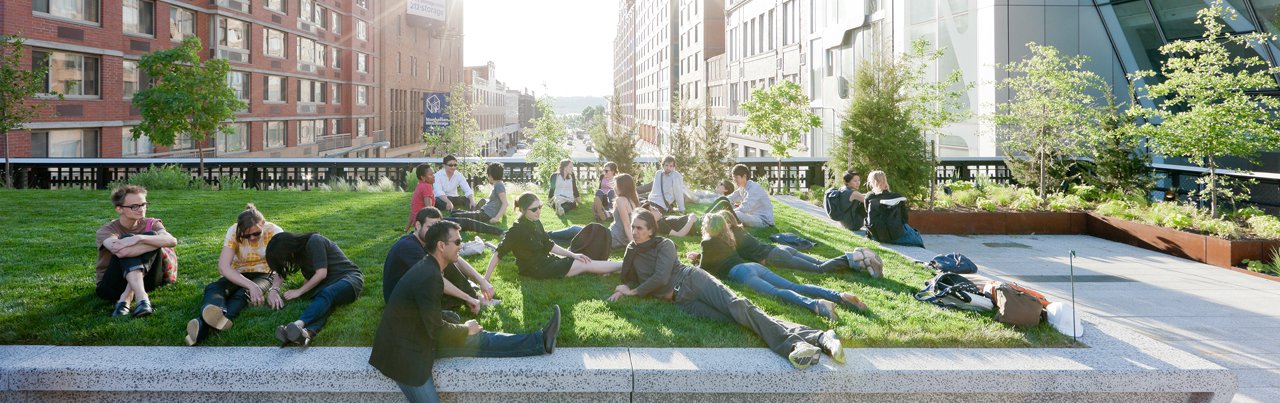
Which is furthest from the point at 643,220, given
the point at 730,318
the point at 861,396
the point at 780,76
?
the point at 780,76

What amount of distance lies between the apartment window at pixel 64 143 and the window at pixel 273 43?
15926mm

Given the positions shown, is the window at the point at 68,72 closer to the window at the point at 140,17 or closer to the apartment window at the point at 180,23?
the window at the point at 140,17

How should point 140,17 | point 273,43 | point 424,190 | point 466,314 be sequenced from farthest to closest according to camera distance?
point 273,43 → point 140,17 → point 424,190 → point 466,314

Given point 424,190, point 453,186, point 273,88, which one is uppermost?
point 273,88

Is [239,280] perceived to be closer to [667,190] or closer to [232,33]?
[667,190]

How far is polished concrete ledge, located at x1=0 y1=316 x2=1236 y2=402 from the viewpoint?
6027mm

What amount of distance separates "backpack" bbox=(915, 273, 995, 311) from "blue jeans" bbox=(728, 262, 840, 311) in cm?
109

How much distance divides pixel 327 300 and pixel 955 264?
24.3ft

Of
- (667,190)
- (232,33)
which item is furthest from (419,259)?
(232,33)

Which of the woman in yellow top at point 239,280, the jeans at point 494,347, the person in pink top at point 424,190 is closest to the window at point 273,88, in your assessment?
the person in pink top at point 424,190

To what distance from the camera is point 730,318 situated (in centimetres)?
739

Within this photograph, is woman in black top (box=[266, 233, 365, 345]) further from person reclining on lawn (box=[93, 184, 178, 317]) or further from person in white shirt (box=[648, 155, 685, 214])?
person in white shirt (box=[648, 155, 685, 214])

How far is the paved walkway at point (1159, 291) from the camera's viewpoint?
7.22 metres

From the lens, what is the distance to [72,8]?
29734mm
